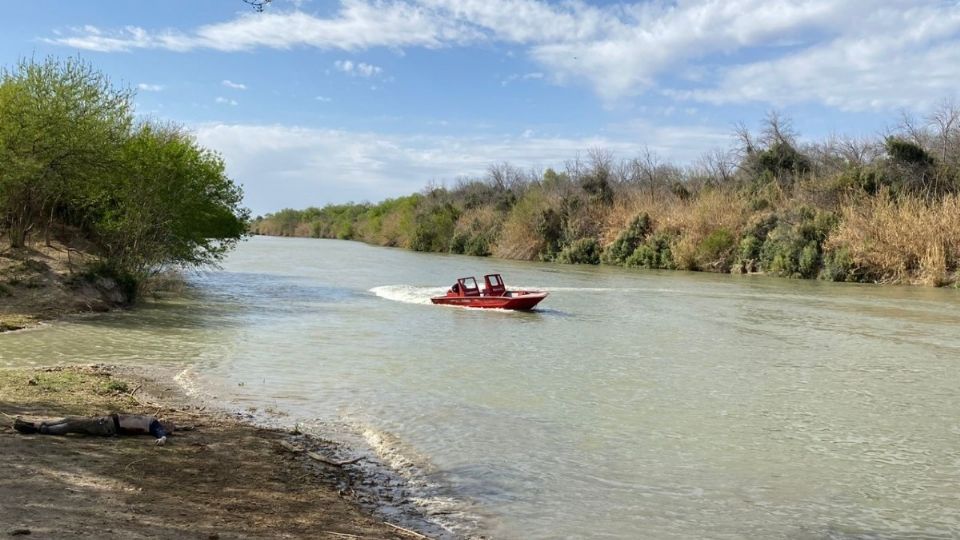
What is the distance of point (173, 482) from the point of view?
6.75m

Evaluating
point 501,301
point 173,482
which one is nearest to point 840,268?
point 501,301

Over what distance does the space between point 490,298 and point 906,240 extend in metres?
23.2

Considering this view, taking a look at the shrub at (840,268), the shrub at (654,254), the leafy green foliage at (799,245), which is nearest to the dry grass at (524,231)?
the shrub at (654,254)

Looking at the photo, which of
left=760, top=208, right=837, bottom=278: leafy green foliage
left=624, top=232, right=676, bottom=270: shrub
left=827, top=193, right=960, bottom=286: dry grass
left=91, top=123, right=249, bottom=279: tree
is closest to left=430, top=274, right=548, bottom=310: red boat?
left=91, top=123, right=249, bottom=279: tree

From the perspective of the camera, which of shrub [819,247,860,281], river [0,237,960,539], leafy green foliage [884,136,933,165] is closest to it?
river [0,237,960,539]

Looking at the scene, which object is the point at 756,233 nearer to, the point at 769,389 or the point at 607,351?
the point at 607,351

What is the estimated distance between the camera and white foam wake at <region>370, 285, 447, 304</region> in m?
30.0

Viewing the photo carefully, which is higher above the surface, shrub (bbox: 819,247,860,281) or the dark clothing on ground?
shrub (bbox: 819,247,860,281)

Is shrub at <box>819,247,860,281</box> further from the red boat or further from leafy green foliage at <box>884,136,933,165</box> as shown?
the red boat

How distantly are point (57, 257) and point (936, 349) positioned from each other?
24421mm

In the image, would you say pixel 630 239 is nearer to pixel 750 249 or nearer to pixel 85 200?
pixel 750 249

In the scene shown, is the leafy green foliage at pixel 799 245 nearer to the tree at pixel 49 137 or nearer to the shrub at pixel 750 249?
the shrub at pixel 750 249

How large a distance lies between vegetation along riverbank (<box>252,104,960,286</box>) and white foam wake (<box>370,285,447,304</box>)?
71.0ft

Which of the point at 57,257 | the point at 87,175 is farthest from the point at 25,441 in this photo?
the point at 57,257
